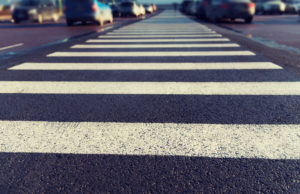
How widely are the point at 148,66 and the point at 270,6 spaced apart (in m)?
23.3

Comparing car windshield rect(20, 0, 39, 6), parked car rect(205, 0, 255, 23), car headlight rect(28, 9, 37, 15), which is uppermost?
car windshield rect(20, 0, 39, 6)

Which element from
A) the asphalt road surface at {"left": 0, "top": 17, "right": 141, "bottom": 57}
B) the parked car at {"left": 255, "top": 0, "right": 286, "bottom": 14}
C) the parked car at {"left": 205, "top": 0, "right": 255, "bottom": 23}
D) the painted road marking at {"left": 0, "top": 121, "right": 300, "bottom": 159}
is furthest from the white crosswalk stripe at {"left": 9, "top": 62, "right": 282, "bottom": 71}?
the parked car at {"left": 255, "top": 0, "right": 286, "bottom": 14}

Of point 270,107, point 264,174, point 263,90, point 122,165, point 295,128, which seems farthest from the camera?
point 263,90

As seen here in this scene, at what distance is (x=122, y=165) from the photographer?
215 centimetres

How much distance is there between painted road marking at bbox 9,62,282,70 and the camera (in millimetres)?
5231

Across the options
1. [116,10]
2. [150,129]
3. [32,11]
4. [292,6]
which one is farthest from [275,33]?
[116,10]

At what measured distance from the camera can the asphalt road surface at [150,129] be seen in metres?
1.98

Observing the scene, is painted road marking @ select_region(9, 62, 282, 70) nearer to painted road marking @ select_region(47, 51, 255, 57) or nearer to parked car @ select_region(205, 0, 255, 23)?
painted road marking @ select_region(47, 51, 255, 57)

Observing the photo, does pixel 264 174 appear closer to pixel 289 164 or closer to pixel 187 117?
pixel 289 164

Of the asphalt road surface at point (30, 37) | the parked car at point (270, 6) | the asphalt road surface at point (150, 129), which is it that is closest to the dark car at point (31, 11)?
the asphalt road surface at point (30, 37)

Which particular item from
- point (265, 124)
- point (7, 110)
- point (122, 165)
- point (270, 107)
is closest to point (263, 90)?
point (270, 107)

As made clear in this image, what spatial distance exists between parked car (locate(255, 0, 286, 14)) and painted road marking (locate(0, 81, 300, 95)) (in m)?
23.6

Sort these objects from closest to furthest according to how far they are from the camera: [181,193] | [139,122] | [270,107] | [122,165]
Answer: [181,193], [122,165], [139,122], [270,107]

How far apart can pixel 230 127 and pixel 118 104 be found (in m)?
1.32
